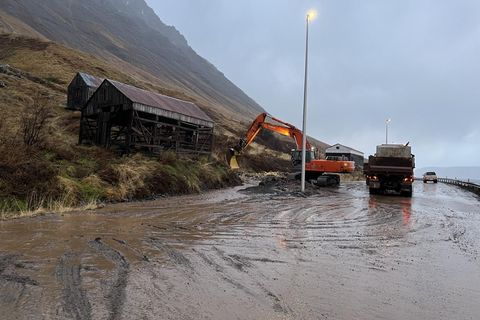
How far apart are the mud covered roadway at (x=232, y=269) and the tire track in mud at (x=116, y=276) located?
0.09 ft

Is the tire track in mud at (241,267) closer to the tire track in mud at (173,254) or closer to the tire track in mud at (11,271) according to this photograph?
the tire track in mud at (173,254)

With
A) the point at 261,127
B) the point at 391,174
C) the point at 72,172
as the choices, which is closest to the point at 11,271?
the point at 72,172

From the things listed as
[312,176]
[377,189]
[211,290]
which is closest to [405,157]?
[377,189]

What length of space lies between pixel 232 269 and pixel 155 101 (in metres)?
22.3

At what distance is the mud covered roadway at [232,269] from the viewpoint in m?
5.48

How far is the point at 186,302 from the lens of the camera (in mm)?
5641

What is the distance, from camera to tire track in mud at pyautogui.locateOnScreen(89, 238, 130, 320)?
5.28 meters

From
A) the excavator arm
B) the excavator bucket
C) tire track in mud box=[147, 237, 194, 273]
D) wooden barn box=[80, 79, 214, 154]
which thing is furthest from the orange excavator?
tire track in mud box=[147, 237, 194, 273]

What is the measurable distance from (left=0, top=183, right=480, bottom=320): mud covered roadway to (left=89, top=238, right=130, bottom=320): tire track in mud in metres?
0.03

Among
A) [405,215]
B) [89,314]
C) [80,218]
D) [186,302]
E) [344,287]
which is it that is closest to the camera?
[89,314]

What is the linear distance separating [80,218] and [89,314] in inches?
326

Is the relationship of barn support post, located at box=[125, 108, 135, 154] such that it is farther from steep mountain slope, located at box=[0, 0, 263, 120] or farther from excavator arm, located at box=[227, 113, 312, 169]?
steep mountain slope, located at box=[0, 0, 263, 120]

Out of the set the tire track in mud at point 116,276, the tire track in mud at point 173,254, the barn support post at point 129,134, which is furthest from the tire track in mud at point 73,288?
the barn support post at point 129,134

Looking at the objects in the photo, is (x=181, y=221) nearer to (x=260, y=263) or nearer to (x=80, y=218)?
(x=80, y=218)
